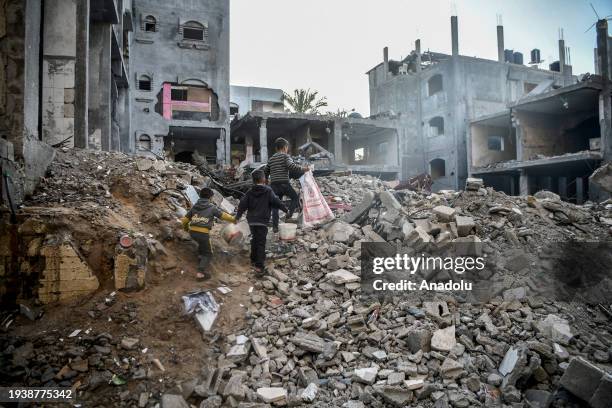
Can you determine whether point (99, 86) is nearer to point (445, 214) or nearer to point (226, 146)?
point (226, 146)

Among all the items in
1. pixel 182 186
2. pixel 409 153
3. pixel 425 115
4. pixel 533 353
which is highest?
pixel 425 115

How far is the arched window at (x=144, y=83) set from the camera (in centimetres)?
1819

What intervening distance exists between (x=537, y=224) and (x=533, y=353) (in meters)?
3.21

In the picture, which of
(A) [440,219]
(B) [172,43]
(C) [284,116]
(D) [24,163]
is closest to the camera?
(D) [24,163]

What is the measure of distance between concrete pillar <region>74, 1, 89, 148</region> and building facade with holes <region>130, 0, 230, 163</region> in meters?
10.2

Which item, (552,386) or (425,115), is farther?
(425,115)

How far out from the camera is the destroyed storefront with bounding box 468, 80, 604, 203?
50.5 feet

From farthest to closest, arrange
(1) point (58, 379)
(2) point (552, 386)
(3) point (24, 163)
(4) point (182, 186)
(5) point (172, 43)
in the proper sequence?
(5) point (172, 43), (4) point (182, 186), (3) point (24, 163), (2) point (552, 386), (1) point (58, 379)

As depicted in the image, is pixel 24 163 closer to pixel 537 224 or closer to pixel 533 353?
pixel 533 353

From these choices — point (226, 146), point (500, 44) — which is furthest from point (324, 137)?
point (500, 44)

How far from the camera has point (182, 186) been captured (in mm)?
6527

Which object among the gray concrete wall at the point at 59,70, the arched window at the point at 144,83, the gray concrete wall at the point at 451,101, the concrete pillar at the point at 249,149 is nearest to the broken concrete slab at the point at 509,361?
the gray concrete wall at the point at 59,70

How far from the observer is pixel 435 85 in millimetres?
24922

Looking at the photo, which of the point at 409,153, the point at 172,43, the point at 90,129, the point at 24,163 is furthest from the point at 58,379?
the point at 409,153
